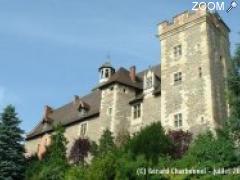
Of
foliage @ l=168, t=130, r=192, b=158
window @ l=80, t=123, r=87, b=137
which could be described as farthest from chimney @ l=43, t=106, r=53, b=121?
foliage @ l=168, t=130, r=192, b=158

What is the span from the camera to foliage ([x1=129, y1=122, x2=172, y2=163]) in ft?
101

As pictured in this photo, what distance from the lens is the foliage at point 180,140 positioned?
3253 centimetres

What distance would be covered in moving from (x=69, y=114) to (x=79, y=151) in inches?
443

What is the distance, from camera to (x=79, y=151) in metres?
39.8

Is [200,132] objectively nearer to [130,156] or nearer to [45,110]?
[130,156]

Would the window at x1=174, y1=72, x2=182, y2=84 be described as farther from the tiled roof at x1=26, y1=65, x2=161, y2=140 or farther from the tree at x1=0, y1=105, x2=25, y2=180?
the tree at x1=0, y1=105, x2=25, y2=180

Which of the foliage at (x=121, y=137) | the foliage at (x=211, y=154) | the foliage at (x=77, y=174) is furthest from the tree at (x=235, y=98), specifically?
the foliage at (x=121, y=137)

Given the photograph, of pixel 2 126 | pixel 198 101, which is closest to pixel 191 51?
pixel 198 101

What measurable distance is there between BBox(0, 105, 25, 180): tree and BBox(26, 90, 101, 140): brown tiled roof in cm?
661

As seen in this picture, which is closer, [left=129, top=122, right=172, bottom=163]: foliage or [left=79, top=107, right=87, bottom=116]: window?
[left=129, top=122, right=172, bottom=163]: foliage

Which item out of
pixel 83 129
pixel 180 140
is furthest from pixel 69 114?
pixel 180 140

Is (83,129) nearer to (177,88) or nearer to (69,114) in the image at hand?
(69,114)

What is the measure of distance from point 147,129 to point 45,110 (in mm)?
25001

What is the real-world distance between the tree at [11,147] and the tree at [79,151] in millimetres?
4208
